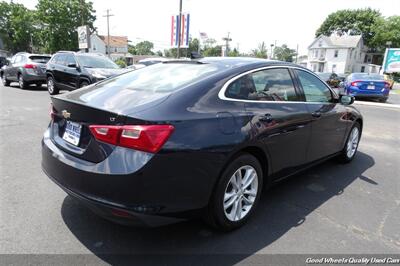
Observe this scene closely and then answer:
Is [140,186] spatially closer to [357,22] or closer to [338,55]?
[338,55]

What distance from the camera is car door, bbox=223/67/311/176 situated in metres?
2.94

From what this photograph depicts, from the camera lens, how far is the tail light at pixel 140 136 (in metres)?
2.21

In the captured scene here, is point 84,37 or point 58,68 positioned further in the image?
point 84,37

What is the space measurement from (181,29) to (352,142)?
70.7ft

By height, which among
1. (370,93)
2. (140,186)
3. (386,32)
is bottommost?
(370,93)

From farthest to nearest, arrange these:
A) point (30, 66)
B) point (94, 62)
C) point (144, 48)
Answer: point (144, 48) < point (30, 66) < point (94, 62)

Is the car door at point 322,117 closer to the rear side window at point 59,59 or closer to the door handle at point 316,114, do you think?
the door handle at point 316,114

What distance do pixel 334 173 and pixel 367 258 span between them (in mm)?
2092

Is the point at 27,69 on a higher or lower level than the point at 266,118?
lower

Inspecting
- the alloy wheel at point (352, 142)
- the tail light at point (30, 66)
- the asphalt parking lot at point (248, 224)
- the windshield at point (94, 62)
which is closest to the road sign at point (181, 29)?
the tail light at point (30, 66)

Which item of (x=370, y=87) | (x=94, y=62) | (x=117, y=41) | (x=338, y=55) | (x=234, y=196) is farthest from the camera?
(x=117, y=41)

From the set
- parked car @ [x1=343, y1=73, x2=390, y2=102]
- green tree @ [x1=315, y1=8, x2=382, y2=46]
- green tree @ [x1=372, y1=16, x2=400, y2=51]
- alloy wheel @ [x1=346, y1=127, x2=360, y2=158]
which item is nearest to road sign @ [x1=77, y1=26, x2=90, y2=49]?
parked car @ [x1=343, y1=73, x2=390, y2=102]

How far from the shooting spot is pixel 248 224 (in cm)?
305

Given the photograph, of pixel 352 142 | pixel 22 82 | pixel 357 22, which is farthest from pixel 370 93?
pixel 357 22
